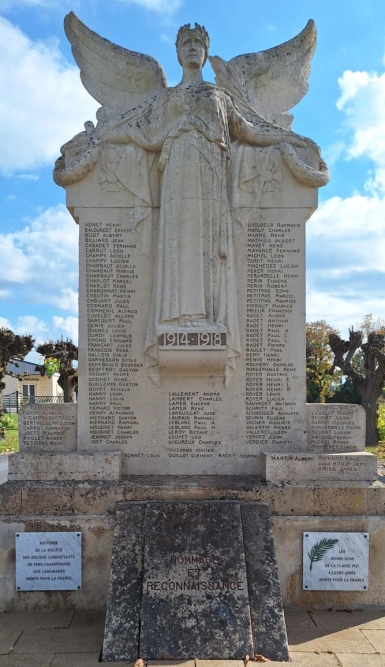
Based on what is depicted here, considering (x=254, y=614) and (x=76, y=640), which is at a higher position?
(x=254, y=614)

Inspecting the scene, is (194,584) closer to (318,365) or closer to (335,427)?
(335,427)

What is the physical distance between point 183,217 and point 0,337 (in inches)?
719

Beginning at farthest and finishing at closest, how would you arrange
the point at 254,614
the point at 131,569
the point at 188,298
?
the point at 188,298 < the point at 131,569 < the point at 254,614

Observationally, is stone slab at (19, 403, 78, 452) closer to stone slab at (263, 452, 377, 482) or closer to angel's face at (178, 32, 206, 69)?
stone slab at (263, 452, 377, 482)

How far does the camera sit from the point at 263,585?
4.65 metres

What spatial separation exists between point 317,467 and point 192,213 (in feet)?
10.1

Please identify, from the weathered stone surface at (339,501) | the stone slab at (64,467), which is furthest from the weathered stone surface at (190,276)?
the weathered stone surface at (339,501)

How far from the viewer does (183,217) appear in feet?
19.4

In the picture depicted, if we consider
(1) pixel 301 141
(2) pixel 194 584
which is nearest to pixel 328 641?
(2) pixel 194 584

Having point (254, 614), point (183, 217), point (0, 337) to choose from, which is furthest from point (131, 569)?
point (0, 337)

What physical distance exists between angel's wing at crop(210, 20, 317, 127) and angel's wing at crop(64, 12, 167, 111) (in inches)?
32.0

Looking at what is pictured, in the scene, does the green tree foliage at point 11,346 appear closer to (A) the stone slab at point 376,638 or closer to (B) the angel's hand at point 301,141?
(B) the angel's hand at point 301,141

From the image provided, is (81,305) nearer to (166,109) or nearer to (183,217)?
(183,217)

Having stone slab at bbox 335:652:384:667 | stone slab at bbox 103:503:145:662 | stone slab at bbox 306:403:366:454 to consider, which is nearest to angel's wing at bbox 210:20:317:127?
stone slab at bbox 306:403:366:454
